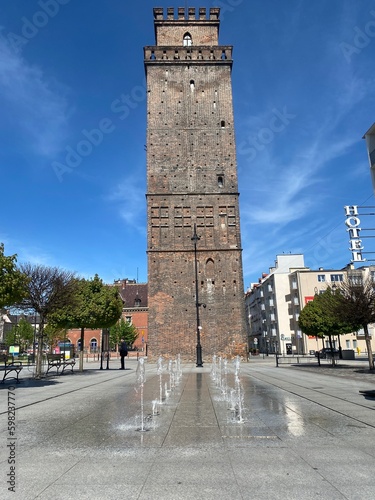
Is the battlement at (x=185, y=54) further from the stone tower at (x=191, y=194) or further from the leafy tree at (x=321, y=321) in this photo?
the leafy tree at (x=321, y=321)

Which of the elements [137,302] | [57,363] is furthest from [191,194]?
[137,302]

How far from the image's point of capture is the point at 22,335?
6919 centimetres

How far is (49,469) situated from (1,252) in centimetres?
1141

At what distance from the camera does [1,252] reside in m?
14.3

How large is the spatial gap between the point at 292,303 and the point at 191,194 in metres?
34.6

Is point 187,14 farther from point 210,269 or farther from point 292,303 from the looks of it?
point 292,303

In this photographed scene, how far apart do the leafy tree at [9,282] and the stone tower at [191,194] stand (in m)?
19.3

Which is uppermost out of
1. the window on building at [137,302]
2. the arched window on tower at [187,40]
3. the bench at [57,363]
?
the arched window on tower at [187,40]

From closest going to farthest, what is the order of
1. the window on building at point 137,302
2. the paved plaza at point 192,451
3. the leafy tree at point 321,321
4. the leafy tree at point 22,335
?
1. the paved plaza at point 192,451
2. the leafy tree at point 321,321
3. the window on building at point 137,302
4. the leafy tree at point 22,335

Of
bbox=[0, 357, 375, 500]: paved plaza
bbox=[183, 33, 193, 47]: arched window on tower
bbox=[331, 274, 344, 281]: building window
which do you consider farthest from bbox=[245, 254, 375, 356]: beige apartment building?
bbox=[0, 357, 375, 500]: paved plaza

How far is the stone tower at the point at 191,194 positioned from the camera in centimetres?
3294

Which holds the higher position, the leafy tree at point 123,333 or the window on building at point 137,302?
the window on building at point 137,302

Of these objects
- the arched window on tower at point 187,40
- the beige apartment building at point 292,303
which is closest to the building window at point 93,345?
the beige apartment building at point 292,303

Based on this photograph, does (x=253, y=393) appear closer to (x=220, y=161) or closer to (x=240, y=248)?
(x=240, y=248)
